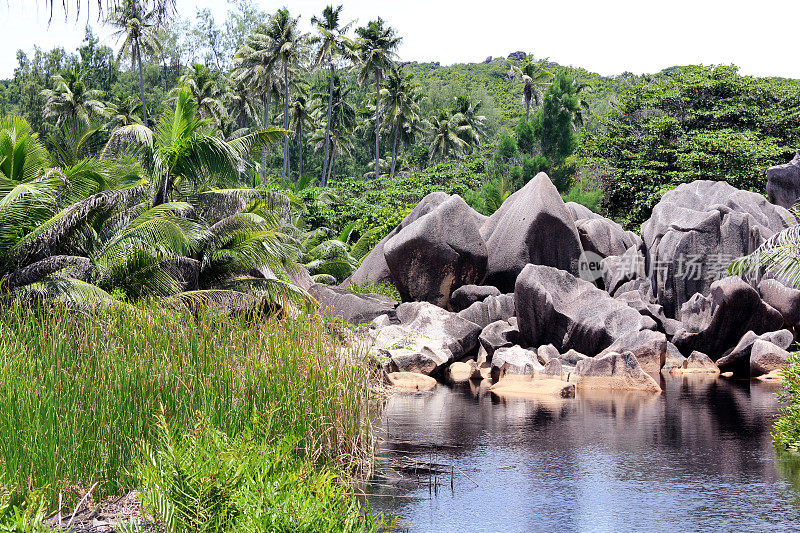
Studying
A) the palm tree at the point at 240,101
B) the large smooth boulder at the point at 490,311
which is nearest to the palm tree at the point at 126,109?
the palm tree at the point at 240,101

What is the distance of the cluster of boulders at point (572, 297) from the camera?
18.2 m

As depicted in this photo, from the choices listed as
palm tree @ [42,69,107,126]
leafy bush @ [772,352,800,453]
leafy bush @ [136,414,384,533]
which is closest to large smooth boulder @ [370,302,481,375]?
leafy bush @ [772,352,800,453]

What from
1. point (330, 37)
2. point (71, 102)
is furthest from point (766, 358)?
point (71, 102)

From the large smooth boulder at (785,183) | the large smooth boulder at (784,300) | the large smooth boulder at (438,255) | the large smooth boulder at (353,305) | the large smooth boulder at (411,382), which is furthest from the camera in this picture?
the large smooth boulder at (785,183)

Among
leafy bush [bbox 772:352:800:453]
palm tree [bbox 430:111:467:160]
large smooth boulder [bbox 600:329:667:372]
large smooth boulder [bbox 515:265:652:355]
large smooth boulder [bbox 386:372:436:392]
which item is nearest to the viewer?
leafy bush [bbox 772:352:800:453]

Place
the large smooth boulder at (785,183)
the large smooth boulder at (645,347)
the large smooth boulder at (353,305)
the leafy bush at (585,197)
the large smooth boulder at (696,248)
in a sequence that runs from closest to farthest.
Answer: the large smooth boulder at (645,347) < the large smooth boulder at (353,305) < the large smooth boulder at (696,248) < the large smooth boulder at (785,183) < the leafy bush at (585,197)

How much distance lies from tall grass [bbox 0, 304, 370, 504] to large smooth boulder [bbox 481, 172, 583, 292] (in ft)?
52.2

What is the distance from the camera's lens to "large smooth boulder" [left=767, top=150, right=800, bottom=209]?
83.9ft

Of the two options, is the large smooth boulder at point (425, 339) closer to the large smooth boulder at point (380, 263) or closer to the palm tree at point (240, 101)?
the large smooth boulder at point (380, 263)

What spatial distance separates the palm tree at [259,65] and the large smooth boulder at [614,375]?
2709 centimetres

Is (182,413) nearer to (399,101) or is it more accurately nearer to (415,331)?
(415,331)

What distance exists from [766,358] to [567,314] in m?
4.85

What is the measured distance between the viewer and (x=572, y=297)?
20.4 metres

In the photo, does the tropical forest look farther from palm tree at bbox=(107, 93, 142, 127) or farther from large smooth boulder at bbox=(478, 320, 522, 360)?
palm tree at bbox=(107, 93, 142, 127)
